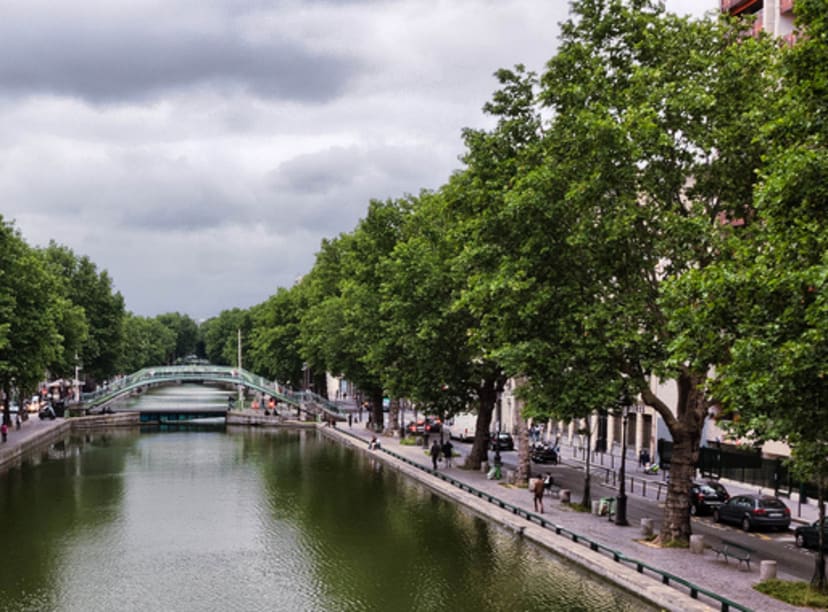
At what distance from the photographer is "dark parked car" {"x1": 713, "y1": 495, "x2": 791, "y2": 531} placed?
3231 centimetres

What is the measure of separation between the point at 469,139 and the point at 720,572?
65.5 feet

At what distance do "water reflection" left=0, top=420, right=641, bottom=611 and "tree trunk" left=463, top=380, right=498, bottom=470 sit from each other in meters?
4.42

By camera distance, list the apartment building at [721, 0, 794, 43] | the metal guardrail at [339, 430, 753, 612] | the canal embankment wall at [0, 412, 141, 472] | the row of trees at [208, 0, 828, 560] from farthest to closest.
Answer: the canal embankment wall at [0, 412, 141, 472] → the apartment building at [721, 0, 794, 43] → the metal guardrail at [339, 430, 753, 612] → the row of trees at [208, 0, 828, 560]

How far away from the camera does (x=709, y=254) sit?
26.5m

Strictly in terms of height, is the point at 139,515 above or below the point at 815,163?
below

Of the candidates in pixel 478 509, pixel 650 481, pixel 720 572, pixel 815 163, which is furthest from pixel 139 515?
pixel 815 163

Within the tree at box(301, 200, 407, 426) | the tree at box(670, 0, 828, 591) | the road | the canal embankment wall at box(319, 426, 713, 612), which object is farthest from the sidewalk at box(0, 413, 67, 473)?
the tree at box(670, 0, 828, 591)

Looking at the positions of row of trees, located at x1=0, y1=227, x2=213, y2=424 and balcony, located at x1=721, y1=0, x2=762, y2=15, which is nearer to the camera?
balcony, located at x1=721, y1=0, x2=762, y2=15

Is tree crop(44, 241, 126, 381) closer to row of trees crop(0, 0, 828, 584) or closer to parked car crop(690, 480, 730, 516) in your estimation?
row of trees crop(0, 0, 828, 584)

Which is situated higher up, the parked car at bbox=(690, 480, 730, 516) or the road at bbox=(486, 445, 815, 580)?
the parked car at bbox=(690, 480, 730, 516)

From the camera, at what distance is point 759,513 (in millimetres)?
32344

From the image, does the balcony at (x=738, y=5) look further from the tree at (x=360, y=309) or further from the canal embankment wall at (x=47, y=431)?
the canal embankment wall at (x=47, y=431)

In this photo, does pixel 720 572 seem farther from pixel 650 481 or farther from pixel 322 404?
pixel 322 404

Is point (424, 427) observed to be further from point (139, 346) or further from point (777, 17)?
point (139, 346)
